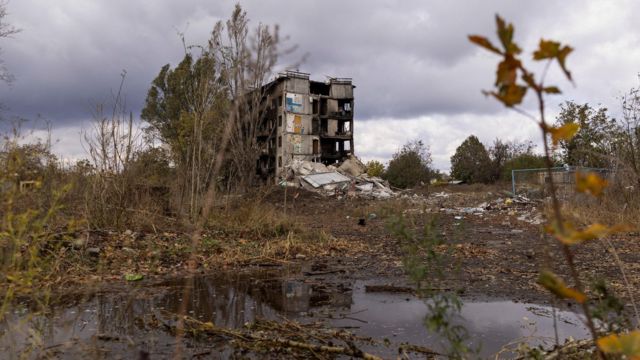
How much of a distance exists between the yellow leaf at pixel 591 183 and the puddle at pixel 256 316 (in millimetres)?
2038

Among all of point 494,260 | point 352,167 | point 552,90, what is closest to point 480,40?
point 552,90

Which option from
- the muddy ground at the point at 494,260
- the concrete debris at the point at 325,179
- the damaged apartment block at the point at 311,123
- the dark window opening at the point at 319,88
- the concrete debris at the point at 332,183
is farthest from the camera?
the dark window opening at the point at 319,88

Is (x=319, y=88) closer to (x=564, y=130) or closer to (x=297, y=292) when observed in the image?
(x=297, y=292)

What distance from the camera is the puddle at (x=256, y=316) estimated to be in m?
2.82

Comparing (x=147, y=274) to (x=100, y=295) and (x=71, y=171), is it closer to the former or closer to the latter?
(x=100, y=295)

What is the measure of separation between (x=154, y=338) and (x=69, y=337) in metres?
0.57

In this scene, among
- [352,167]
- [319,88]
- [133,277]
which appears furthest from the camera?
[319,88]

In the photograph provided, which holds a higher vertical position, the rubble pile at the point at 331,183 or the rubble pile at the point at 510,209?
the rubble pile at the point at 331,183

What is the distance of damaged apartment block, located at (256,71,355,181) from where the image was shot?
41.8 m

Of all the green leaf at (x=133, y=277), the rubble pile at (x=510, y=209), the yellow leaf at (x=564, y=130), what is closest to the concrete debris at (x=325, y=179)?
the rubble pile at (x=510, y=209)

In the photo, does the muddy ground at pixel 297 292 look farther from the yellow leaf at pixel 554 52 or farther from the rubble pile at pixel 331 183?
the rubble pile at pixel 331 183

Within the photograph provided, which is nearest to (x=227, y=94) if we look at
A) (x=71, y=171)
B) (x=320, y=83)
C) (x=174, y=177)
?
(x=174, y=177)

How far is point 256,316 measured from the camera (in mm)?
3436

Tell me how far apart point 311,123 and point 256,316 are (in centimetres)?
4051
